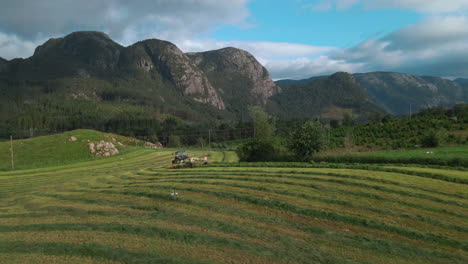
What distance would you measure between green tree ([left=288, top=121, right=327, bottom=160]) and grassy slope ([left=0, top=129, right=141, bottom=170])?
39.0 metres

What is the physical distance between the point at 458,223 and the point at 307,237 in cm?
565

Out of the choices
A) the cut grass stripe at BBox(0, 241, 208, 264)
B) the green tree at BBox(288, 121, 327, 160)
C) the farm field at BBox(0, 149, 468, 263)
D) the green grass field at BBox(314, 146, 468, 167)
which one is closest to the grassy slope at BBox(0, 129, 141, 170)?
the green tree at BBox(288, 121, 327, 160)

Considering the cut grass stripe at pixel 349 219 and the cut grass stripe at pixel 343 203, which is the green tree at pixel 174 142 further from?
the cut grass stripe at pixel 349 219

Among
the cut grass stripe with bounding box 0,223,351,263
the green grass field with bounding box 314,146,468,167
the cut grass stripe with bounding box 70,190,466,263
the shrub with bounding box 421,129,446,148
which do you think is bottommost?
the cut grass stripe with bounding box 70,190,466,263

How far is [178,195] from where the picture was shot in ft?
49.5

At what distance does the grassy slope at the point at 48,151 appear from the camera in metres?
49.7

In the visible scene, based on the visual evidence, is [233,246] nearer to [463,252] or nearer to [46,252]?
[46,252]

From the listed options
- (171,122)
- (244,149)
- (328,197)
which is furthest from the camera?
(171,122)

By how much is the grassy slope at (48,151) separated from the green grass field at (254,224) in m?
40.0

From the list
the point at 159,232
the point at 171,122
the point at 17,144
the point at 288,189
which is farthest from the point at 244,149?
the point at 171,122

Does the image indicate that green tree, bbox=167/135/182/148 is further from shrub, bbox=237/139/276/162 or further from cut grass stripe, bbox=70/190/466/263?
cut grass stripe, bbox=70/190/466/263

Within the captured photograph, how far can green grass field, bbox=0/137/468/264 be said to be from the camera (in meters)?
8.08

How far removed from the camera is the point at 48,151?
178 feet

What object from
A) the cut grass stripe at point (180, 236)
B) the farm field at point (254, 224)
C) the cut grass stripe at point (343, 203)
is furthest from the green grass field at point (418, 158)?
the cut grass stripe at point (180, 236)
